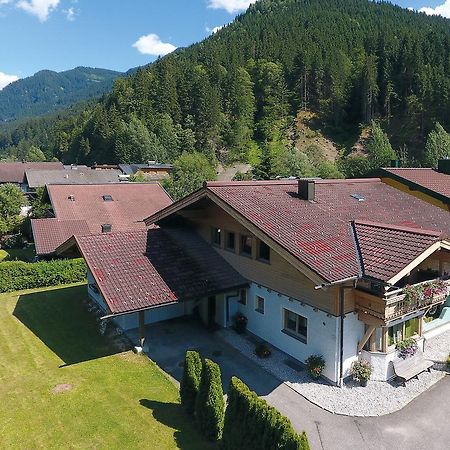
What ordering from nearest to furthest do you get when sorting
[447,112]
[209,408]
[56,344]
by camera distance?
[209,408] < [56,344] < [447,112]

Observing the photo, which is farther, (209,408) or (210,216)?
(210,216)

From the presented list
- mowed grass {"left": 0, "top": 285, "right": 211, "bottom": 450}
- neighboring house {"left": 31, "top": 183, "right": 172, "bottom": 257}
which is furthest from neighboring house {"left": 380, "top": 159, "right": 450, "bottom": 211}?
mowed grass {"left": 0, "top": 285, "right": 211, "bottom": 450}

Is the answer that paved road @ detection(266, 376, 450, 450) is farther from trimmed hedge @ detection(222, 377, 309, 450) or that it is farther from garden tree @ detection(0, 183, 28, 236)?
garden tree @ detection(0, 183, 28, 236)

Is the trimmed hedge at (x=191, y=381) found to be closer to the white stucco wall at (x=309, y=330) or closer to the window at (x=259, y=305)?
the white stucco wall at (x=309, y=330)

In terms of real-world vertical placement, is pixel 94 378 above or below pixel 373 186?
below

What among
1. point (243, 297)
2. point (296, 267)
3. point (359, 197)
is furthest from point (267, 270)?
point (359, 197)

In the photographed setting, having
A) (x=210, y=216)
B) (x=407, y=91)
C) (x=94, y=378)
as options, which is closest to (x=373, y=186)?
(x=210, y=216)

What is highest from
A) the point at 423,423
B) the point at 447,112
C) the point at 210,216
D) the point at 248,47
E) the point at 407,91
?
the point at 248,47

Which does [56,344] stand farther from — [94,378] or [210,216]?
[210,216]

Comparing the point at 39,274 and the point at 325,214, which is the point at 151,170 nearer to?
the point at 39,274
